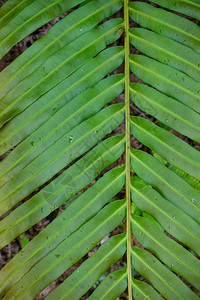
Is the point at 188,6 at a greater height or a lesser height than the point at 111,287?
greater

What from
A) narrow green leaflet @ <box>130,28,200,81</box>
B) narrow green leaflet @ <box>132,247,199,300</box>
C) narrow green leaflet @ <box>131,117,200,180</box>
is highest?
narrow green leaflet @ <box>130,28,200,81</box>

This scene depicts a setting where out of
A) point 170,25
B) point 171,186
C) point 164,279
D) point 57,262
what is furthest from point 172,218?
point 170,25

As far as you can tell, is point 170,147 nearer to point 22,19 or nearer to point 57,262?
point 57,262

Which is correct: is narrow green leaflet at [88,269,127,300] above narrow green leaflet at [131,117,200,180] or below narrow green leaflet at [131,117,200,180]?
below

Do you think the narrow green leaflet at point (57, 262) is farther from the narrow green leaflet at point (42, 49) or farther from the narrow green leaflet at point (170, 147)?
the narrow green leaflet at point (42, 49)

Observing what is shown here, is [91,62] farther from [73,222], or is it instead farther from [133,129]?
[73,222]

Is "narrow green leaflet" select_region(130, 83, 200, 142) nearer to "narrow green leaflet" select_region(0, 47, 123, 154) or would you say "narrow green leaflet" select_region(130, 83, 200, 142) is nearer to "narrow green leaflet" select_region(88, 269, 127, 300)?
"narrow green leaflet" select_region(0, 47, 123, 154)

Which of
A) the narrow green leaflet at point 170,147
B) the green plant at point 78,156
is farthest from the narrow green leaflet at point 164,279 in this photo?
the narrow green leaflet at point 170,147

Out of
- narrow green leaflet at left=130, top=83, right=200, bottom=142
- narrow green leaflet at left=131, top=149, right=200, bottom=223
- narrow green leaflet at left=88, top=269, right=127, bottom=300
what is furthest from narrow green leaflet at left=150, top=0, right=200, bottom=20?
narrow green leaflet at left=88, top=269, right=127, bottom=300

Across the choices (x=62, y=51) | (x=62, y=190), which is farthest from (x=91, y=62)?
(x=62, y=190)
